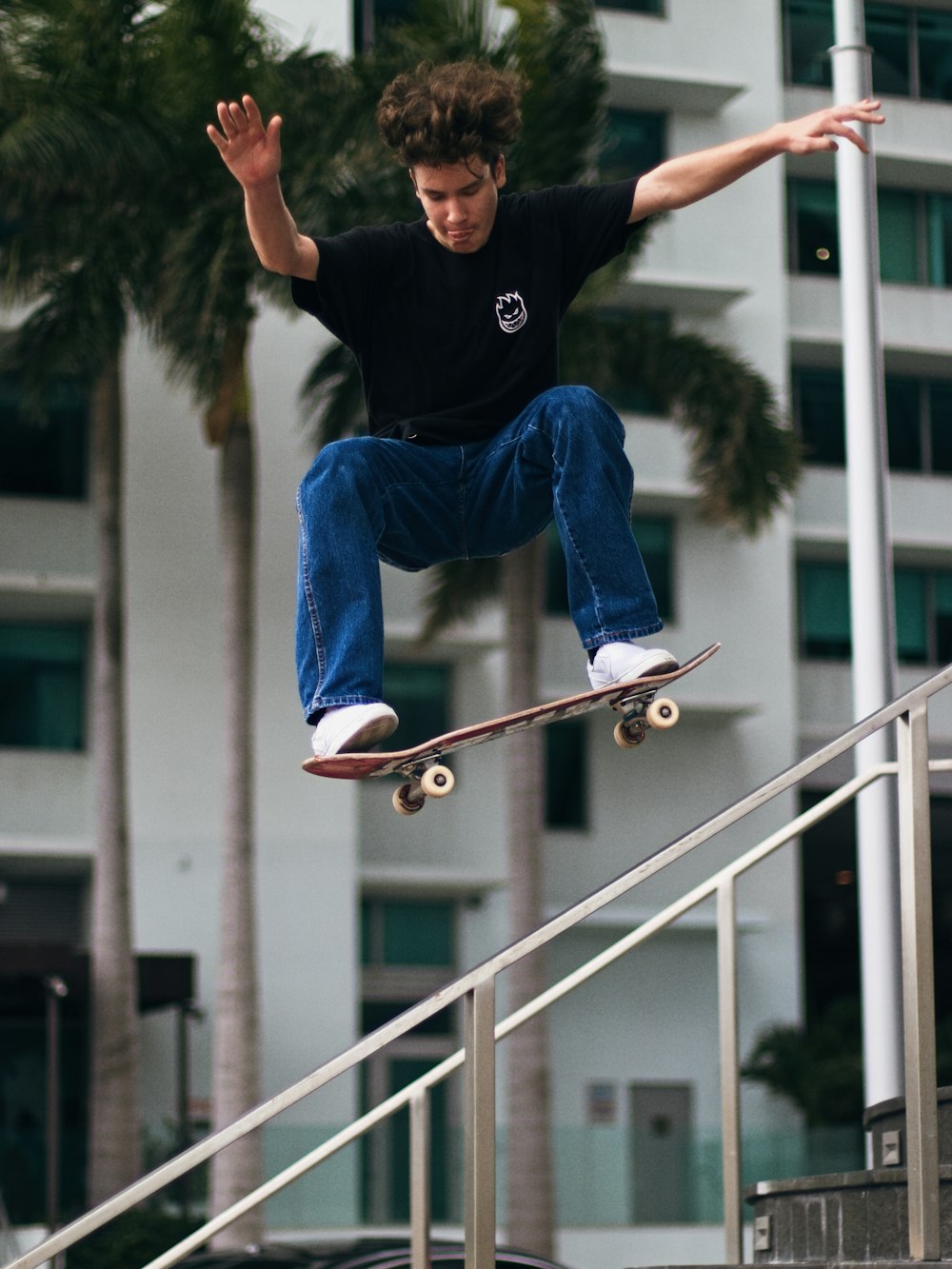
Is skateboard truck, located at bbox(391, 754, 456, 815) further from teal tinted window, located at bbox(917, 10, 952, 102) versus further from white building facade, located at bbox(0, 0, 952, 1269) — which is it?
teal tinted window, located at bbox(917, 10, 952, 102)

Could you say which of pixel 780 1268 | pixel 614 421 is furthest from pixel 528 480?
pixel 780 1268

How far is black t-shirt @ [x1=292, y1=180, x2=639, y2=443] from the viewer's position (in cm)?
503

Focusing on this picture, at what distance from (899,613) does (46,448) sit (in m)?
12.8

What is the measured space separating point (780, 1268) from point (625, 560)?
1.70 meters

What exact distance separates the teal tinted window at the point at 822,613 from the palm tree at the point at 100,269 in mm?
12336

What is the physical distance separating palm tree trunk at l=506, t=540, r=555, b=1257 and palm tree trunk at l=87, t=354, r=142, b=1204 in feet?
13.0

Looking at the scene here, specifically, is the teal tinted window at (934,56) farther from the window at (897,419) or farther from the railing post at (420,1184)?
the railing post at (420,1184)

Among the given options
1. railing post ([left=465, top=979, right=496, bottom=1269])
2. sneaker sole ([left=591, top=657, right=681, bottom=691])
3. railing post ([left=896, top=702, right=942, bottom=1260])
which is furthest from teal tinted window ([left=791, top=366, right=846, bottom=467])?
railing post ([left=465, top=979, right=496, bottom=1269])

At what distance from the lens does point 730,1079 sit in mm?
5113

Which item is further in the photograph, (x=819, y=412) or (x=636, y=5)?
(x=819, y=412)

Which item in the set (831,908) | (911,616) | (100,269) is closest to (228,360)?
(100,269)

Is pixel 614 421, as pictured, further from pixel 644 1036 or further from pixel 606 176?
pixel 644 1036

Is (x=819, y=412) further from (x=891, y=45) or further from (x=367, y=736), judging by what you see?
(x=367, y=736)

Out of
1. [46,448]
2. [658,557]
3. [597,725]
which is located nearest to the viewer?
[46,448]
